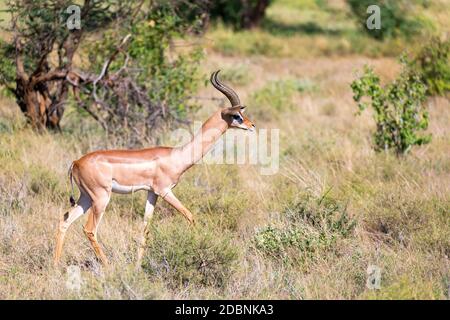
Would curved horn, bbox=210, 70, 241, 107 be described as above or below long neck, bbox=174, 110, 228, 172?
above

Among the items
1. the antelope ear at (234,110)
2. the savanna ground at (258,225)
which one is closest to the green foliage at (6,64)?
the savanna ground at (258,225)

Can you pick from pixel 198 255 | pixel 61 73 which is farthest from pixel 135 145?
pixel 198 255

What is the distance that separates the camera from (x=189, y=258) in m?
5.51

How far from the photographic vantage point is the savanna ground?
5.30 metres

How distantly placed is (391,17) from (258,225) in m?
17.4

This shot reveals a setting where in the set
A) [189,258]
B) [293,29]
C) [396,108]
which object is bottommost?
[293,29]

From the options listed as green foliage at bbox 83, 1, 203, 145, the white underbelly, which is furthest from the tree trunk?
the white underbelly

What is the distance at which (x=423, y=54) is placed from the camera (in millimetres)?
13211

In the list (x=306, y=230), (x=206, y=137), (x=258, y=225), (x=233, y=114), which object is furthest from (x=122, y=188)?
(x=306, y=230)

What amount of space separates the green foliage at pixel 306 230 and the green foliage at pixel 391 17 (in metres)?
15.6

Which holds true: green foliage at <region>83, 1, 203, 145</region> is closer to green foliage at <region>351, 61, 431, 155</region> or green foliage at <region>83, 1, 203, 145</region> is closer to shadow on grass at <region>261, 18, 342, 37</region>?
green foliage at <region>351, 61, 431, 155</region>

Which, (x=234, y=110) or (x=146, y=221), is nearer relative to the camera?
(x=146, y=221)

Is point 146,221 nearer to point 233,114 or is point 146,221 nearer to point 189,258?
point 189,258

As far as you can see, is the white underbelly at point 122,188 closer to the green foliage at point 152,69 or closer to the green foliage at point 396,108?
the green foliage at point 152,69
